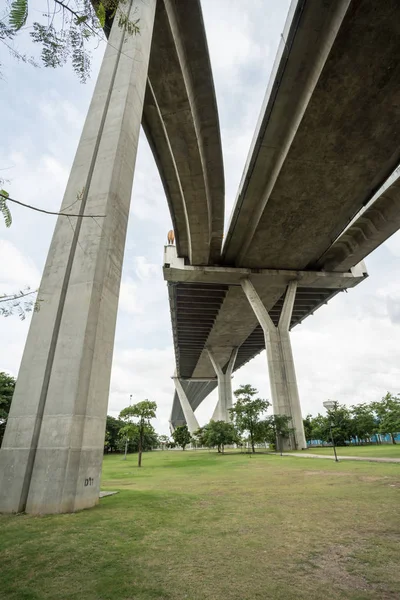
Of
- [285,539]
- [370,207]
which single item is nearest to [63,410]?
[285,539]

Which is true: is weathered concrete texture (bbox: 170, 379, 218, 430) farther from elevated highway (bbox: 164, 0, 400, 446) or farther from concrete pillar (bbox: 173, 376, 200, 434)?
elevated highway (bbox: 164, 0, 400, 446)

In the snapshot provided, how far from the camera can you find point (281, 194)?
22891mm

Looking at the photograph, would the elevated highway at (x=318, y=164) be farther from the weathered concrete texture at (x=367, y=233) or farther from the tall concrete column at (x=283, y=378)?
the tall concrete column at (x=283, y=378)

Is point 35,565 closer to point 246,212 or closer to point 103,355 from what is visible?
point 103,355

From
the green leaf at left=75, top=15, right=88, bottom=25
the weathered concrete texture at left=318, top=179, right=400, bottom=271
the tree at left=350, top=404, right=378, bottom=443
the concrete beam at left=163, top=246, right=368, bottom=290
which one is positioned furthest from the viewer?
the tree at left=350, top=404, right=378, bottom=443

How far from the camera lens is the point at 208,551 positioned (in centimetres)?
409

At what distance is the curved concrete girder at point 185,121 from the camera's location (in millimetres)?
15219

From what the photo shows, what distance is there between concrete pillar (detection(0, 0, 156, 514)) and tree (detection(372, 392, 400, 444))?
38.4m

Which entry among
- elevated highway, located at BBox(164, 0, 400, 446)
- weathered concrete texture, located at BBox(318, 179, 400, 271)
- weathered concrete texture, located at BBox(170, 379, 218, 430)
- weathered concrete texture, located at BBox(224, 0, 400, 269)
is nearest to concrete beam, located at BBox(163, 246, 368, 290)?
elevated highway, located at BBox(164, 0, 400, 446)

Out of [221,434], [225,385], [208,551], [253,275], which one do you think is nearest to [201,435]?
[225,385]

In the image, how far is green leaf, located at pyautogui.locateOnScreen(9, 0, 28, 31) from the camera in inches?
94.3

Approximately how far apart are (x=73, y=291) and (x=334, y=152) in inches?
751

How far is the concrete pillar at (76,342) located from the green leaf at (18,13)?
330 centimetres

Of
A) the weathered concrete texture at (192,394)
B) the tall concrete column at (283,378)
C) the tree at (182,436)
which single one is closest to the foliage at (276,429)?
the tall concrete column at (283,378)
